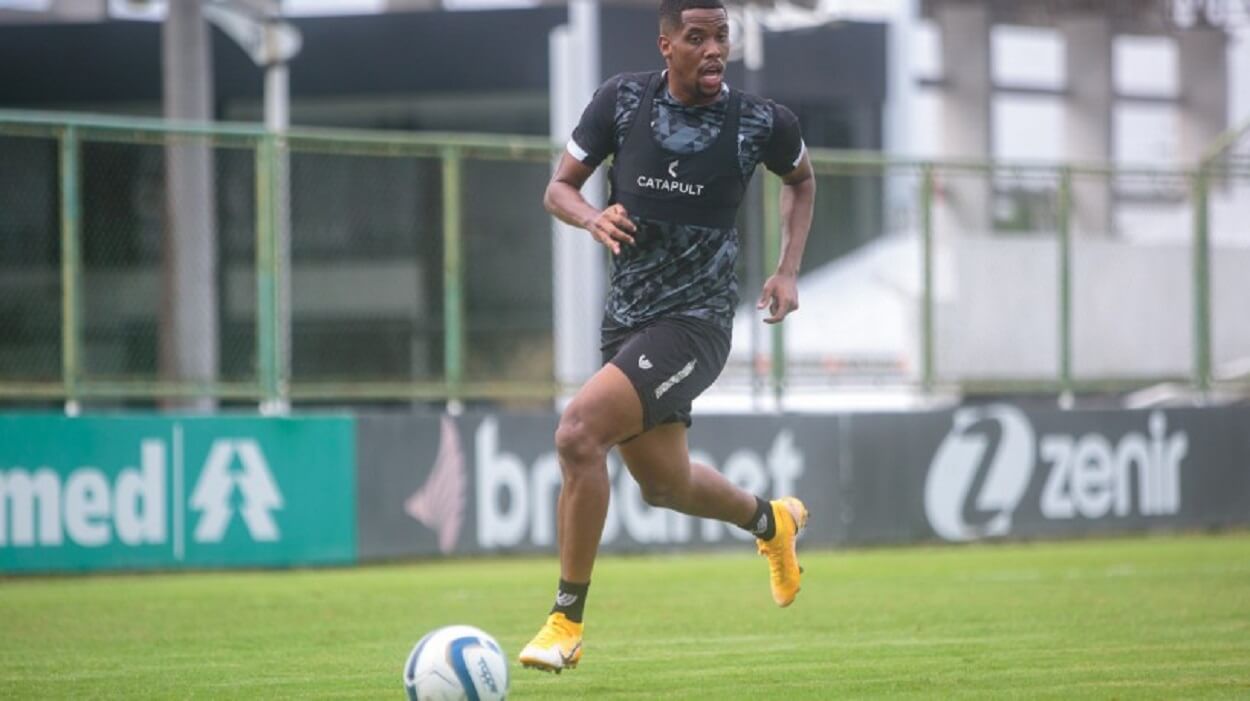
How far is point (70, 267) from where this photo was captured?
14.8 m

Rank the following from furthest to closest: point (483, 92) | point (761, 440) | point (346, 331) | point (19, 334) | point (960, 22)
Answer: point (960, 22)
point (483, 92)
point (346, 331)
point (19, 334)
point (761, 440)

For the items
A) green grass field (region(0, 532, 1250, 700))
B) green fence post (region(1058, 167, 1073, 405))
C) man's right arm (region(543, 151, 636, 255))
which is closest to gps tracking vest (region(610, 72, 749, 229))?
man's right arm (region(543, 151, 636, 255))

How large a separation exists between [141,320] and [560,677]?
1289cm

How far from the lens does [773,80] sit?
33125 mm

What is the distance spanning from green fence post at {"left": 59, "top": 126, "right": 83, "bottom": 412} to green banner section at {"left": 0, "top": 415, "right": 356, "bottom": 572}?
432 mm

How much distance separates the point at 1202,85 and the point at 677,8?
1476 inches

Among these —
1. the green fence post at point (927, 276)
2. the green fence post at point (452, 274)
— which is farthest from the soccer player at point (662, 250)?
the green fence post at point (927, 276)

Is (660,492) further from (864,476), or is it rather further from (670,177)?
(864,476)

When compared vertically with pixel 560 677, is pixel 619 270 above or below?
above

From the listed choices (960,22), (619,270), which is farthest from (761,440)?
(960,22)

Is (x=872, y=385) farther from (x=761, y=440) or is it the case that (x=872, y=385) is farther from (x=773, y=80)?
(x=773, y=80)

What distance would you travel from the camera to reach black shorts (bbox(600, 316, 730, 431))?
7742 millimetres

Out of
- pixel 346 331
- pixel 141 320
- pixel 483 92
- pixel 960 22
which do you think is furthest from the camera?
pixel 960 22

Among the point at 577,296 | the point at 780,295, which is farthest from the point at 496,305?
the point at 780,295
